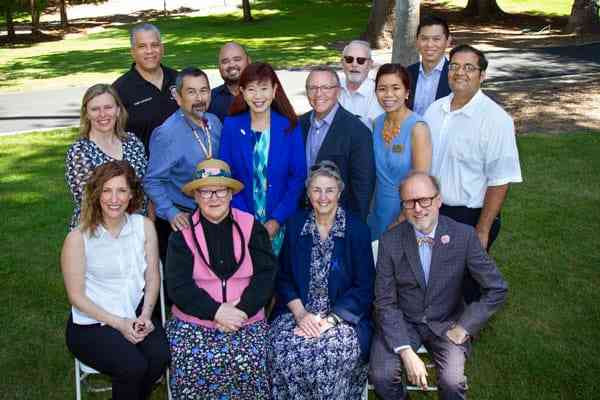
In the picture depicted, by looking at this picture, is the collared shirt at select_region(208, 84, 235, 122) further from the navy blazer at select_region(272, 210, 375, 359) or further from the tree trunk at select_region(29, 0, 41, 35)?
the tree trunk at select_region(29, 0, 41, 35)

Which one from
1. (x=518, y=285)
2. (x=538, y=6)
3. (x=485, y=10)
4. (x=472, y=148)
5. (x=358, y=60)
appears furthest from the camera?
(x=538, y=6)

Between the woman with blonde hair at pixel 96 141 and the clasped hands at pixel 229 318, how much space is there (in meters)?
1.25

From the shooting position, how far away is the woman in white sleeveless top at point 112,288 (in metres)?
3.90

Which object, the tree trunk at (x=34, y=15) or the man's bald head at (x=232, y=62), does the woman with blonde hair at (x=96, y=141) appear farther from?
the tree trunk at (x=34, y=15)

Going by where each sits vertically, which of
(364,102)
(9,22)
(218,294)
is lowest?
(218,294)

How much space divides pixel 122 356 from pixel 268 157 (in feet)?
5.37

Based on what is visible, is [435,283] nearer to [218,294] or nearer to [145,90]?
[218,294]

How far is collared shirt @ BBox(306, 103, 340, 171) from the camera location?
4.62 m

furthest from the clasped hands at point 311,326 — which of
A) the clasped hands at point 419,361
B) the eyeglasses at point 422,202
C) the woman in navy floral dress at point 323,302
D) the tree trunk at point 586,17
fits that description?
the tree trunk at point 586,17

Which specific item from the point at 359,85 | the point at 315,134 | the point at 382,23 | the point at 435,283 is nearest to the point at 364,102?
the point at 359,85

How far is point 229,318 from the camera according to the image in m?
3.98

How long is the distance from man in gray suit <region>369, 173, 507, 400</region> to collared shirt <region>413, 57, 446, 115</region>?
5.28 feet

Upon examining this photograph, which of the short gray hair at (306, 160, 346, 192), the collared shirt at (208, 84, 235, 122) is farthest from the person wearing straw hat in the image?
the collared shirt at (208, 84, 235, 122)

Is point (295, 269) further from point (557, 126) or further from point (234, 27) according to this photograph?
point (234, 27)
